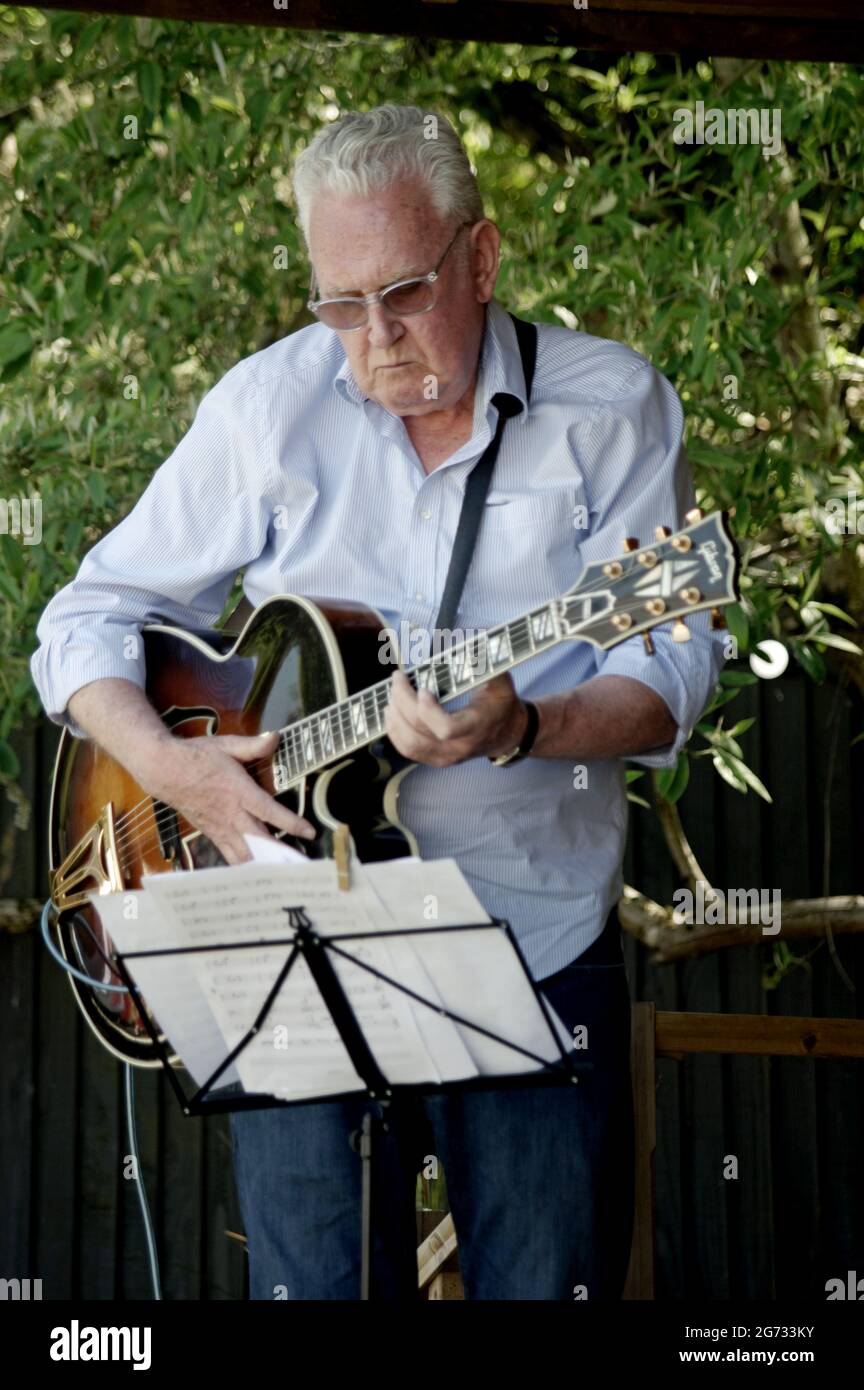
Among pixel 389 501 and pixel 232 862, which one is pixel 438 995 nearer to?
pixel 232 862

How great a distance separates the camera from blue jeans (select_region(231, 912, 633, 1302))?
2.08m

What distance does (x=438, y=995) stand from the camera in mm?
1890

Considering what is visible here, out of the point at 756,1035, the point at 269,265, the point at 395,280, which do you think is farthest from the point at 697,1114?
the point at 395,280

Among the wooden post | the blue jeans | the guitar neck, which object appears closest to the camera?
the guitar neck

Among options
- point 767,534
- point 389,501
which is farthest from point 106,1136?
point 389,501

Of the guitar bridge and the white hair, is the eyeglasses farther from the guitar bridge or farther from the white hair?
the guitar bridge

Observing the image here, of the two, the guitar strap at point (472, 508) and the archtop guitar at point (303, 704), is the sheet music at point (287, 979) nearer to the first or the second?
the archtop guitar at point (303, 704)

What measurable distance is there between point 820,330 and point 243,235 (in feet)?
4.49

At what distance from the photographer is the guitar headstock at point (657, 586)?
1785mm

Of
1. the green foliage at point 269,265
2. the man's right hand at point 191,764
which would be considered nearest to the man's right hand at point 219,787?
the man's right hand at point 191,764

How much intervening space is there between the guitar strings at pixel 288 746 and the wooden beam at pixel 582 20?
4.26 feet

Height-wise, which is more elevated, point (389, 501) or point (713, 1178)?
point (389, 501)

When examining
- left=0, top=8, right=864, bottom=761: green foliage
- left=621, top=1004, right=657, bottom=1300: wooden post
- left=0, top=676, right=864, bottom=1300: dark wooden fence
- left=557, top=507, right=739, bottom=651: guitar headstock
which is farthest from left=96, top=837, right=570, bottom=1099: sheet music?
left=0, top=676, right=864, bottom=1300: dark wooden fence

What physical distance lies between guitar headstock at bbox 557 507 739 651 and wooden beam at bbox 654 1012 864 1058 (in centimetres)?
165
